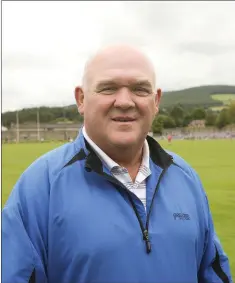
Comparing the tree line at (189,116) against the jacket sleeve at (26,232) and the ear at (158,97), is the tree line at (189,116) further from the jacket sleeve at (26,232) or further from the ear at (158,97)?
the jacket sleeve at (26,232)

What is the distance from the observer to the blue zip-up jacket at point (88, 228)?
1.12m

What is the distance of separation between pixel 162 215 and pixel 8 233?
46cm

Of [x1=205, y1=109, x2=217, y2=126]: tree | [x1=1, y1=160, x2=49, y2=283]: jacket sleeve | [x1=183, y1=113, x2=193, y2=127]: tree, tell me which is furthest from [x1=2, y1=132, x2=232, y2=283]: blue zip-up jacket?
[x1=205, y1=109, x2=217, y2=126]: tree

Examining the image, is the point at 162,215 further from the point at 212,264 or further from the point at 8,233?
the point at 8,233

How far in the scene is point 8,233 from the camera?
1115 millimetres

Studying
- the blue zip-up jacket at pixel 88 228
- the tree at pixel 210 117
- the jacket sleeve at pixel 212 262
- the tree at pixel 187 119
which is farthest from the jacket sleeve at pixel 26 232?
the tree at pixel 210 117

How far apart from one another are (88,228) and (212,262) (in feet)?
1.68

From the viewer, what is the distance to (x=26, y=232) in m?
1.11

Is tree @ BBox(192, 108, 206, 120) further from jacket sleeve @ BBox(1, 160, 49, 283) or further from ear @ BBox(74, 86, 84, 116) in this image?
jacket sleeve @ BBox(1, 160, 49, 283)

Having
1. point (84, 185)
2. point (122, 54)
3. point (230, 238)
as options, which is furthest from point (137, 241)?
point (230, 238)

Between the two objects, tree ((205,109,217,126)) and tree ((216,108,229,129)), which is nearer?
tree ((216,108,229,129))

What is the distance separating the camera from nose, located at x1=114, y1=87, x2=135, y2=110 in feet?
3.93

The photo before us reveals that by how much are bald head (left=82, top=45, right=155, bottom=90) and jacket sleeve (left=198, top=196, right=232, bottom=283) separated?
1.73 feet

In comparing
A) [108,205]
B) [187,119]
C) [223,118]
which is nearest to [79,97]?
[108,205]
